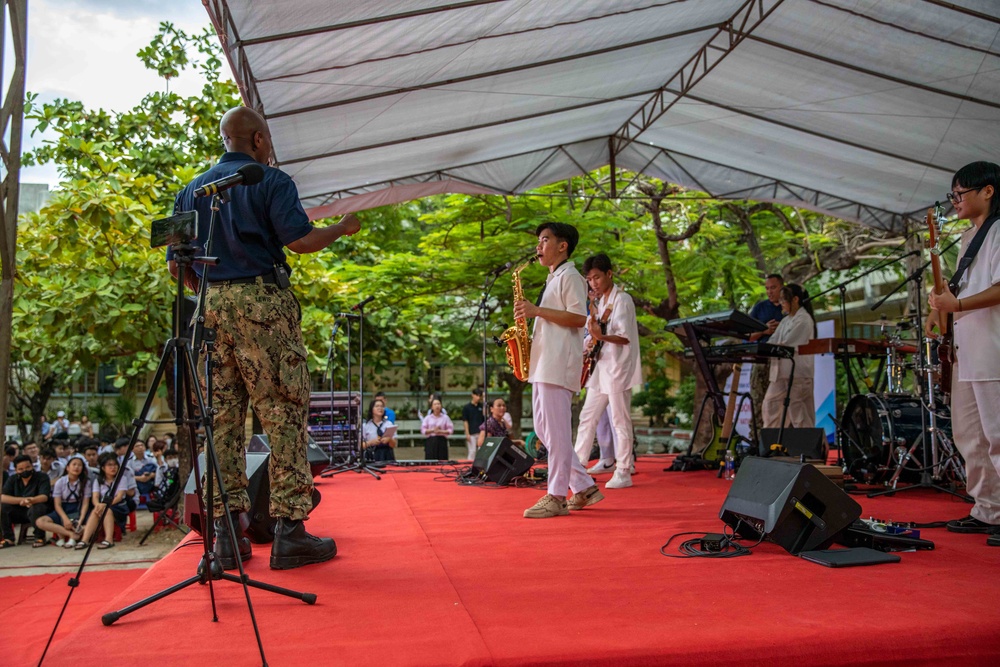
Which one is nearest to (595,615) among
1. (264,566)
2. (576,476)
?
(264,566)

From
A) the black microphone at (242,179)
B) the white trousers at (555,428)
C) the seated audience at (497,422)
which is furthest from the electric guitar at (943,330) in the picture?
the seated audience at (497,422)

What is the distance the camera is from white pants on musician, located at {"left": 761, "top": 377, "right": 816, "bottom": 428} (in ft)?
27.4

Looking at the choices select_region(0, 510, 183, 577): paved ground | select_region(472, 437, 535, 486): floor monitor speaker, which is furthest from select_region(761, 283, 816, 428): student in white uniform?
select_region(0, 510, 183, 577): paved ground

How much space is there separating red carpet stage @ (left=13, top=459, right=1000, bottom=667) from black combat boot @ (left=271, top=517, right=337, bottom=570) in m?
0.07

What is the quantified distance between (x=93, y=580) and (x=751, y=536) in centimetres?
758

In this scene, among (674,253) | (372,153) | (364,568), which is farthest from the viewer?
(674,253)

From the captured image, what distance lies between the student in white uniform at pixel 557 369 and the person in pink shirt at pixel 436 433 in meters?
7.86

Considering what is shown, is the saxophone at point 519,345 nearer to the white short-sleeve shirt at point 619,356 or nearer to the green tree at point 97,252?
the white short-sleeve shirt at point 619,356

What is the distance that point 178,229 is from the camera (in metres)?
2.73

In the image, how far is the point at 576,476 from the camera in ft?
17.5

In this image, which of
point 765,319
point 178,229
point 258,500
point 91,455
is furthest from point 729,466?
point 91,455

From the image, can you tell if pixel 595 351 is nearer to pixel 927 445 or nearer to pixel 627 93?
pixel 927 445

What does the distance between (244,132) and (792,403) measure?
6.76 metres

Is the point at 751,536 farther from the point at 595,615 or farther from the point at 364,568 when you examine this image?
the point at 364,568
